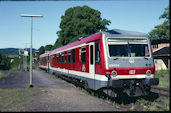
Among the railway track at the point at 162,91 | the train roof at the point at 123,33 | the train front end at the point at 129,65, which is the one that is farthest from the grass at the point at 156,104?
the train roof at the point at 123,33

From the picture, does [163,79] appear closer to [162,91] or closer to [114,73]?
[162,91]

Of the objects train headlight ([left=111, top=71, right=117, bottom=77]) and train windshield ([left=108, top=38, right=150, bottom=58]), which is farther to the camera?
train windshield ([left=108, top=38, right=150, bottom=58])

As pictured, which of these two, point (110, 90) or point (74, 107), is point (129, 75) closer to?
point (110, 90)

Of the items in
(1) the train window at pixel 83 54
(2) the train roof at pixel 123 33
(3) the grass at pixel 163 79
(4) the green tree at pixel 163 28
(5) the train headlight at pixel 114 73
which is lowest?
(3) the grass at pixel 163 79

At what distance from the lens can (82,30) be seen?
4016 cm

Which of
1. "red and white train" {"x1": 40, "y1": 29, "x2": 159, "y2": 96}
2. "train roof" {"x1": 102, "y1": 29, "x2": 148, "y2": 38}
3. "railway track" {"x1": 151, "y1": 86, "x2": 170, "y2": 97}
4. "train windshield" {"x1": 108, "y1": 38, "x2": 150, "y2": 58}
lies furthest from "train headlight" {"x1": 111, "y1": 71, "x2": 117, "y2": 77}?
"railway track" {"x1": 151, "y1": 86, "x2": 170, "y2": 97}

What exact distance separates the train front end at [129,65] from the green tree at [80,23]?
30298 millimetres

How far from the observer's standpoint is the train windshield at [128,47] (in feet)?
31.4

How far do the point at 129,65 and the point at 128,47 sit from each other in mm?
811

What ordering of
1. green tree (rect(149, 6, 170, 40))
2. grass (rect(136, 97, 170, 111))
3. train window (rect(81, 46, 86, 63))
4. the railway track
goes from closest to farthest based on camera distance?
grass (rect(136, 97, 170, 111)) < the railway track < train window (rect(81, 46, 86, 63)) < green tree (rect(149, 6, 170, 40))

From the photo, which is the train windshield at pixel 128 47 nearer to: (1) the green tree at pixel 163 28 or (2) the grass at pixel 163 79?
(2) the grass at pixel 163 79

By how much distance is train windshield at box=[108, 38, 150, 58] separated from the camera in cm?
958

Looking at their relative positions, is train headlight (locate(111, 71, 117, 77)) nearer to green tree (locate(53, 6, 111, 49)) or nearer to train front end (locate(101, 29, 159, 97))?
train front end (locate(101, 29, 159, 97))

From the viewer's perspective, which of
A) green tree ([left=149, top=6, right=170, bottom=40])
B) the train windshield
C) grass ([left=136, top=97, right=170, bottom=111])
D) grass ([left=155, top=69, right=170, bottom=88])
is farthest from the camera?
green tree ([left=149, top=6, right=170, bottom=40])
